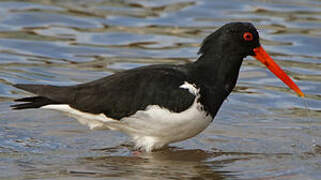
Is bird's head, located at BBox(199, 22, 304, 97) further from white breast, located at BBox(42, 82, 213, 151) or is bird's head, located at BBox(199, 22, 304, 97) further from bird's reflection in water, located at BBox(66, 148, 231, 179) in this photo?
bird's reflection in water, located at BBox(66, 148, 231, 179)

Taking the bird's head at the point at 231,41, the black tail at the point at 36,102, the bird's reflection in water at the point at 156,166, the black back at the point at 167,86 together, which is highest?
A: the bird's head at the point at 231,41

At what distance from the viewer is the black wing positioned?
7.70m

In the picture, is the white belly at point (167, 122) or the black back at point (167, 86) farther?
the black back at point (167, 86)

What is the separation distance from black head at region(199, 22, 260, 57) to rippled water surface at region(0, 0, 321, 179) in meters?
1.10

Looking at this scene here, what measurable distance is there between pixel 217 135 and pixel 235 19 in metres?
5.62

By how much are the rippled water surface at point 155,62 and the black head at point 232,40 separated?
1097mm

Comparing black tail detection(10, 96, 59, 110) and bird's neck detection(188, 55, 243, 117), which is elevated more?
bird's neck detection(188, 55, 243, 117)

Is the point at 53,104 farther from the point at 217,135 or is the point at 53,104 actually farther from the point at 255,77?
the point at 255,77

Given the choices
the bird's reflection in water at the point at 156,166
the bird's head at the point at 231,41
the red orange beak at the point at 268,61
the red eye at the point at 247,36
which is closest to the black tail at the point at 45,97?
the bird's reflection in water at the point at 156,166

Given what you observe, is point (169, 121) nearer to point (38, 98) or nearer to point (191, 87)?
point (191, 87)

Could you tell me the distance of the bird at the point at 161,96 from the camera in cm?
766

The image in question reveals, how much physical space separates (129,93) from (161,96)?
349 millimetres

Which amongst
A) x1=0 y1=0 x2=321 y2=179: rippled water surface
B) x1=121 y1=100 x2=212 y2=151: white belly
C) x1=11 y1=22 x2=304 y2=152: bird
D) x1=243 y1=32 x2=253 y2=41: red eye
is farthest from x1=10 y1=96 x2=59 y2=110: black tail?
x1=243 y1=32 x2=253 y2=41: red eye

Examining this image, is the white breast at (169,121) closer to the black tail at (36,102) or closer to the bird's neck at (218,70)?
the bird's neck at (218,70)
